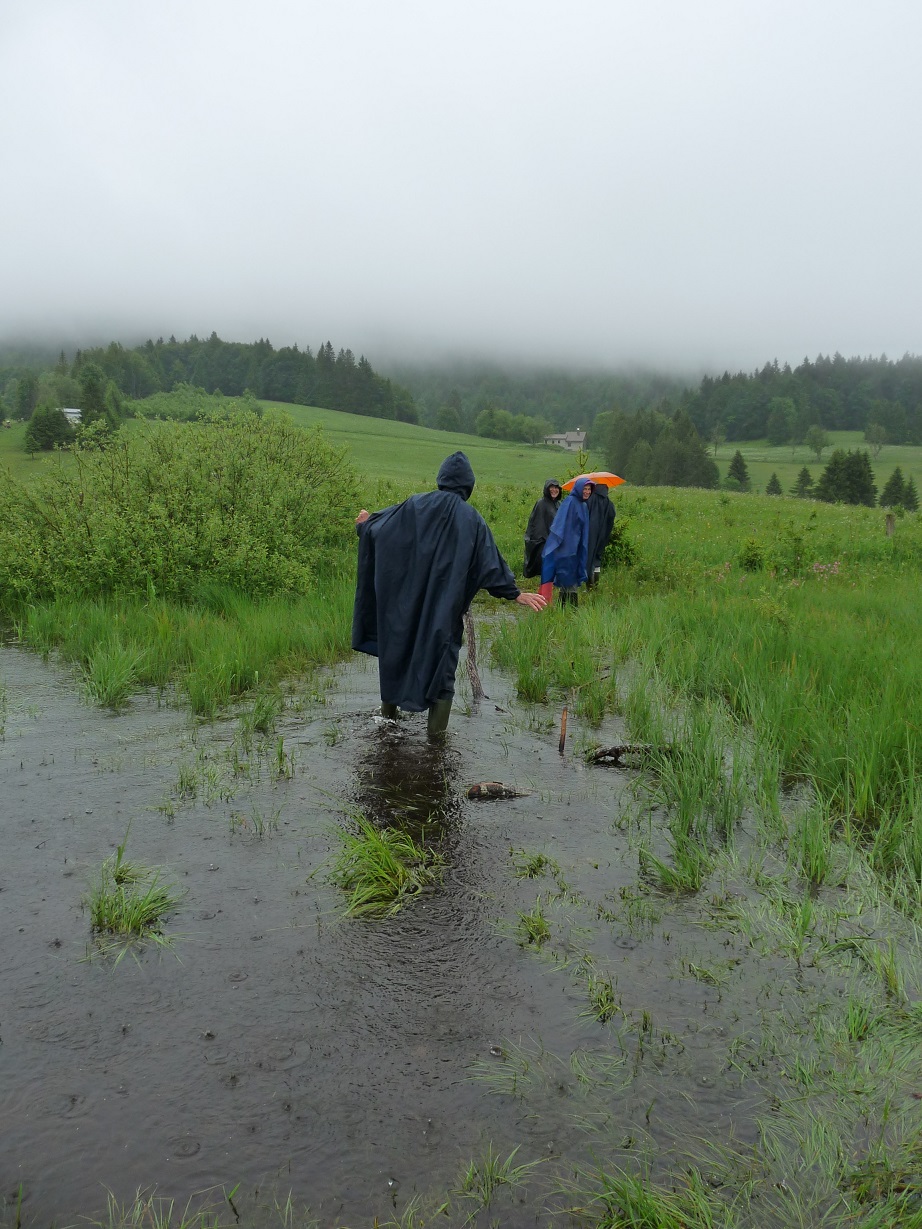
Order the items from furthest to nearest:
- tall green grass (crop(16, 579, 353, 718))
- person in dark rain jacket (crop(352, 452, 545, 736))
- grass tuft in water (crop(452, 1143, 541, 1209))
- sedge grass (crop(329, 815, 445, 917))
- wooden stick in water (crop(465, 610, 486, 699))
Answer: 1. tall green grass (crop(16, 579, 353, 718))
2. wooden stick in water (crop(465, 610, 486, 699))
3. person in dark rain jacket (crop(352, 452, 545, 736))
4. sedge grass (crop(329, 815, 445, 917))
5. grass tuft in water (crop(452, 1143, 541, 1209))

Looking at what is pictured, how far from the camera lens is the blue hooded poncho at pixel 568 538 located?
11711 mm

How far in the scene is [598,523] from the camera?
42.4 feet

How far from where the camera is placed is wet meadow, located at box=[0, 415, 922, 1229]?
8.89ft

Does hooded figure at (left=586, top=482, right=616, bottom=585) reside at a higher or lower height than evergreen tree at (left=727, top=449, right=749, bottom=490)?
lower

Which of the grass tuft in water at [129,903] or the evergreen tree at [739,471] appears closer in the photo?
the grass tuft in water at [129,903]

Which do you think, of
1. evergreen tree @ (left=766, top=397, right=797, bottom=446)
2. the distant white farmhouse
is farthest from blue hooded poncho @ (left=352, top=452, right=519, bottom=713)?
evergreen tree @ (left=766, top=397, right=797, bottom=446)

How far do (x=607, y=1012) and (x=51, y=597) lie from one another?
1042cm

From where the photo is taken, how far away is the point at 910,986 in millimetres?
3623

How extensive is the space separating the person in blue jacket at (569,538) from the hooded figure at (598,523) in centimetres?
66

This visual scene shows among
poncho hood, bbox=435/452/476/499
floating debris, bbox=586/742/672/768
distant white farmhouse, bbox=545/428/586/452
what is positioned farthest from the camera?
distant white farmhouse, bbox=545/428/586/452

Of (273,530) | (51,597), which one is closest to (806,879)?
(273,530)

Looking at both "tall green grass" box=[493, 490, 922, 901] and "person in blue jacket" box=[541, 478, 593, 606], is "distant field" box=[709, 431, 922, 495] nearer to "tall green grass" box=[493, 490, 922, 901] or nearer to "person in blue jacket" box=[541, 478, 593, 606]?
"tall green grass" box=[493, 490, 922, 901]

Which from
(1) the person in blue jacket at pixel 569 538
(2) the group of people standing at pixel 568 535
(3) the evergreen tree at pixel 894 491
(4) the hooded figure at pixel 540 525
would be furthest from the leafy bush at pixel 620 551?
(3) the evergreen tree at pixel 894 491

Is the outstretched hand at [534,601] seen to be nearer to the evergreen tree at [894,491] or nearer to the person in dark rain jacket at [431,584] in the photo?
the person in dark rain jacket at [431,584]
